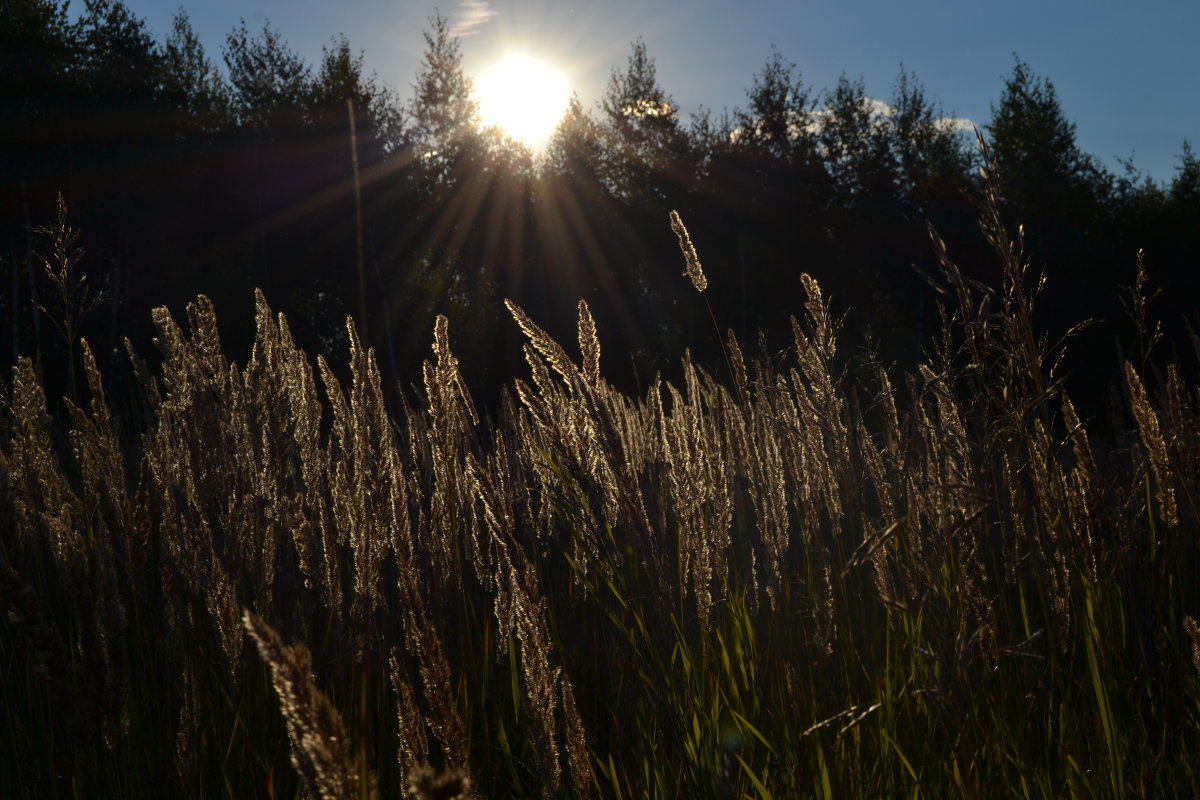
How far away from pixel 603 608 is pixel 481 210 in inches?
1070

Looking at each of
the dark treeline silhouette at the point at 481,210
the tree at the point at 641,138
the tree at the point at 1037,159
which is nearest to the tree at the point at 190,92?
the dark treeline silhouette at the point at 481,210

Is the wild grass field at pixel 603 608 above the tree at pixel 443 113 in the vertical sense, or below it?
below

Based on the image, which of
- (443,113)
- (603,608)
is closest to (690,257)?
(603,608)

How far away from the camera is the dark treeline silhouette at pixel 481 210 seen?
73.7 feet

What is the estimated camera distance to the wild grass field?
1.46m

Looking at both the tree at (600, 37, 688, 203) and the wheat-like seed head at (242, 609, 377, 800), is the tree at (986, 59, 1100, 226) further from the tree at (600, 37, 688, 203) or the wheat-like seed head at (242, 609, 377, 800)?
the wheat-like seed head at (242, 609, 377, 800)

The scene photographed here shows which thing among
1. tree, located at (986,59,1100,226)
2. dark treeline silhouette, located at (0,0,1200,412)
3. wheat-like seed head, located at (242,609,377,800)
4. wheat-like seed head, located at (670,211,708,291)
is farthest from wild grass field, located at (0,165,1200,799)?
tree, located at (986,59,1100,226)

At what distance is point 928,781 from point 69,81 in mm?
26292

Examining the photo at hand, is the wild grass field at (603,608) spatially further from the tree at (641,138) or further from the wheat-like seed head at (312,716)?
the tree at (641,138)

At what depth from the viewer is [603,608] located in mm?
1843

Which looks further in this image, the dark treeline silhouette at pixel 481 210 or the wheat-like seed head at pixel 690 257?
the dark treeline silhouette at pixel 481 210

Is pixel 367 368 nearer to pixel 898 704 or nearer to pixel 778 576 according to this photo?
pixel 778 576

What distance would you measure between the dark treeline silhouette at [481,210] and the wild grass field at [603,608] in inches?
704

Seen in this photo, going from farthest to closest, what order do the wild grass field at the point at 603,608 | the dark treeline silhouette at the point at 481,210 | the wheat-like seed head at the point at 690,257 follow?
the dark treeline silhouette at the point at 481,210 → the wheat-like seed head at the point at 690,257 → the wild grass field at the point at 603,608
